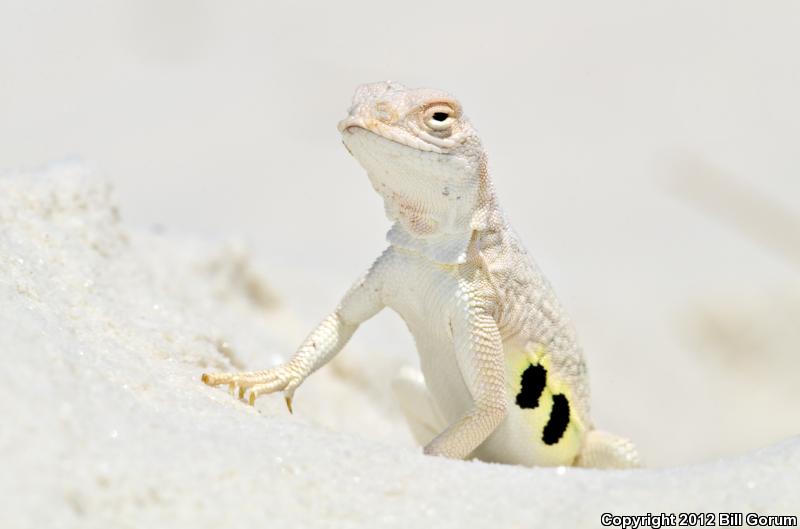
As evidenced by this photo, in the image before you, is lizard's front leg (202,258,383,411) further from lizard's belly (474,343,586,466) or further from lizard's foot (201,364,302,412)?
lizard's belly (474,343,586,466)

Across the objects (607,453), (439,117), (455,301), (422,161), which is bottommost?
(607,453)

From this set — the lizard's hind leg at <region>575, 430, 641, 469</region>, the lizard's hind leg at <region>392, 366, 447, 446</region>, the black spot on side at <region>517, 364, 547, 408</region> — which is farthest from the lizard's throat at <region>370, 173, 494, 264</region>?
the lizard's hind leg at <region>575, 430, 641, 469</region>

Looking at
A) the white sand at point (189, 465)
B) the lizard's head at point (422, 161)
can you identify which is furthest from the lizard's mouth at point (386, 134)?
the white sand at point (189, 465)

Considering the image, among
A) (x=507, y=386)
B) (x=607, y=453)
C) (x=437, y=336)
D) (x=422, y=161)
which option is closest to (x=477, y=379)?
(x=437, y=336)

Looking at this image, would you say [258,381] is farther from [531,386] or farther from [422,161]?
[531,386]

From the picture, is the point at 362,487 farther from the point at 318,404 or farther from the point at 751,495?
the point at 318,404

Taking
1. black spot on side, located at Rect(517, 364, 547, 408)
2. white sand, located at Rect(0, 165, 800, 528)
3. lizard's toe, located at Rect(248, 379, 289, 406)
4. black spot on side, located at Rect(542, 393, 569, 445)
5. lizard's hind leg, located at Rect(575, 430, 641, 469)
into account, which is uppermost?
white sand, located at Rect(0, 165, 800, 528)
